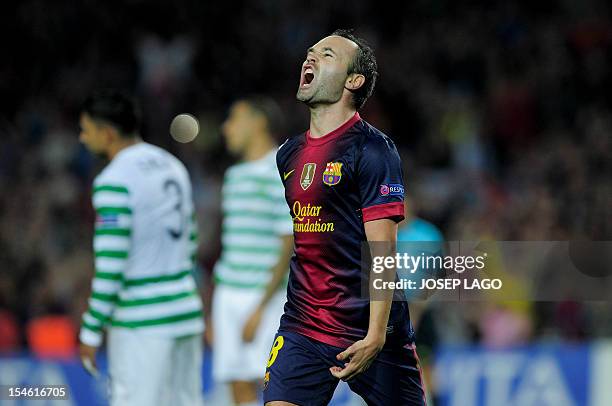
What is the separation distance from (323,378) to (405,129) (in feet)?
27.9

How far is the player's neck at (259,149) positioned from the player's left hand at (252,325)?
3.58ft

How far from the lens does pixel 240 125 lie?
320 inches

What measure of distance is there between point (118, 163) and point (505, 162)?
733 centimetres

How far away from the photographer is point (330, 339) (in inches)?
196

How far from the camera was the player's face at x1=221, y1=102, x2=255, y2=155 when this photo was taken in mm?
8109

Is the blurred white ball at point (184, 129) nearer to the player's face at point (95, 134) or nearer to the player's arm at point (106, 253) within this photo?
the player's face at point (95, 134)

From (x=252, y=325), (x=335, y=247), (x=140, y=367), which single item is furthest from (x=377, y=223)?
(x=252, y=325)

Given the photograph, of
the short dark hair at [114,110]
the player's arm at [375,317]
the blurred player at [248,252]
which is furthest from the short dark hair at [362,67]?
the blurred player at [248,252]

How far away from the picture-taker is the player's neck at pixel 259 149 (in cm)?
804

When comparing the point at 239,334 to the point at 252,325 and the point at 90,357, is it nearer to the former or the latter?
the point at 252,325

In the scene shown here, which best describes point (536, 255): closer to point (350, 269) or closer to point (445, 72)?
point (445, 72)

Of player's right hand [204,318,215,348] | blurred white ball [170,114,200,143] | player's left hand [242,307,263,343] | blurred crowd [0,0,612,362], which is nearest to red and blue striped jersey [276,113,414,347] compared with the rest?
player's left hand [242,307,263,343]

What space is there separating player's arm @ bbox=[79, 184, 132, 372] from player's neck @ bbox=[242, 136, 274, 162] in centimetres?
188

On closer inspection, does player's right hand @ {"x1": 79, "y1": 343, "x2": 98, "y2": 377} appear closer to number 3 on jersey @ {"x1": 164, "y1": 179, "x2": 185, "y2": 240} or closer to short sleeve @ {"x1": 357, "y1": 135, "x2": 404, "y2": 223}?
number 3 on jersey @ {"x1": 164, "y1": 179, "x2": 185, "y2": 240}
